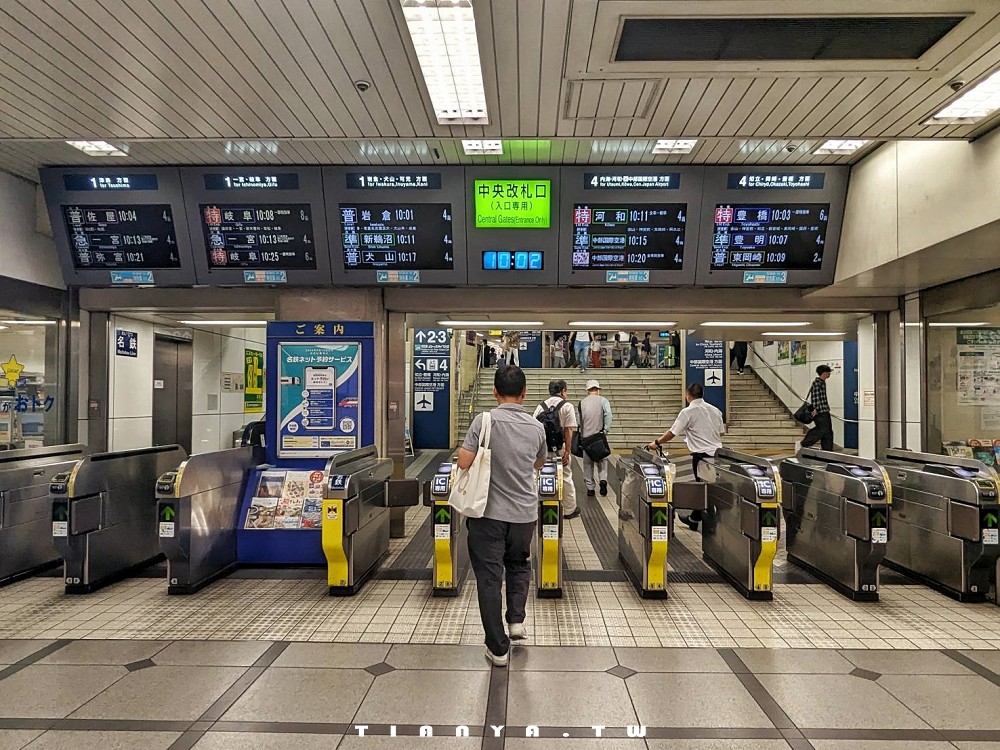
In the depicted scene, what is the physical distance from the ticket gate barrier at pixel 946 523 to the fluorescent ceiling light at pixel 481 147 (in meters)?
4.63

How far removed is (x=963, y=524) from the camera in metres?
4.64

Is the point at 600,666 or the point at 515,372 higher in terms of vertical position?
the point at 515,372

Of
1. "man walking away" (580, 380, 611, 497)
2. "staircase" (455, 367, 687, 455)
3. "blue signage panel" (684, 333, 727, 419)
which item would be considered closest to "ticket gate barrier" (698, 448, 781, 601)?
"man walking away" (580, 380, 611, 497)

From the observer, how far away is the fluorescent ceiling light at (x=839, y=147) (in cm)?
509

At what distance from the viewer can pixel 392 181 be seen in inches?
225

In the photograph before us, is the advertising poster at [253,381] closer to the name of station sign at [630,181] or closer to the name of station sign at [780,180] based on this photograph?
the name of station sign at [630,181]

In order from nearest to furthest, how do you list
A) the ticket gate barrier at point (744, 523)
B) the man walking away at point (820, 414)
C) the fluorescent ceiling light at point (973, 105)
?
the fluorescent ceiling light at point (973, 105) → the ticket gate barrier at point (744, 523) → the man walking away at point (820, 414)

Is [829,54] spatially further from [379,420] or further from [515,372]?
[379,420]

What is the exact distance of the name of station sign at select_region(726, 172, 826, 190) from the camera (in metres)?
5.64

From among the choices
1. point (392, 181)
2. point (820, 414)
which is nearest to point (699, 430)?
point (820, 414)

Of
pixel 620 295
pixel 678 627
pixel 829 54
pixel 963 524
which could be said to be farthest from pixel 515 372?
pixel 963 524

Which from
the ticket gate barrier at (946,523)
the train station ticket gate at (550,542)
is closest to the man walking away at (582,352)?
the ticket gate barrier at (946,523)

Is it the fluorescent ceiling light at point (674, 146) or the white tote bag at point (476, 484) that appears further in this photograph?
the fluorescent ceiling light at point (674, 146)

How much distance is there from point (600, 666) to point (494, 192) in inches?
164
